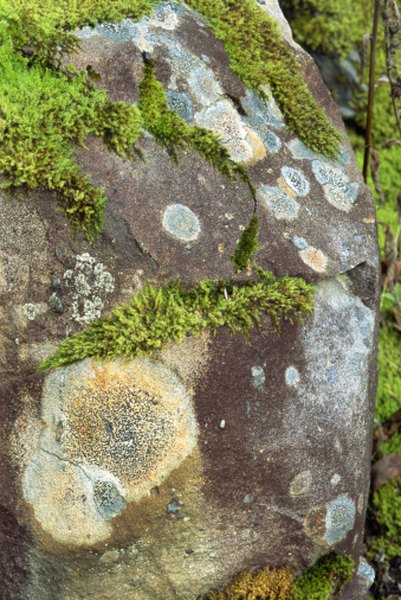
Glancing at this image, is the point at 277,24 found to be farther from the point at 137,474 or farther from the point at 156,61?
the point at 137,474

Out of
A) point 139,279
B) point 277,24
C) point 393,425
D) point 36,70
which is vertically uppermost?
point 277,24

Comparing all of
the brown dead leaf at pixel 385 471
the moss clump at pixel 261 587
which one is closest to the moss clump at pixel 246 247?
the moss clump at pixel 261 587

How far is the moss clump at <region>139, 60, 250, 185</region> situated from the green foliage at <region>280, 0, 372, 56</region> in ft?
9.21

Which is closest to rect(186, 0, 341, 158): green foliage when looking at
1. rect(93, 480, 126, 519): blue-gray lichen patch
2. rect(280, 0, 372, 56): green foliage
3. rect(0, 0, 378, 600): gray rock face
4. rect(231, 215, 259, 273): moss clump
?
rect(0, 0, 378, 600): gray rock face

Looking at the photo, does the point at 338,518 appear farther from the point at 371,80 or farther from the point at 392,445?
the point at 371,80

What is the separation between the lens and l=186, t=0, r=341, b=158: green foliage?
301 cm

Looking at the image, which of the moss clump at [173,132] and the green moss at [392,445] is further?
the green moss at [392,445]

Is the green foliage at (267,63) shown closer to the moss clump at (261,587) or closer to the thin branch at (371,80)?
the thin branch at (371,80)

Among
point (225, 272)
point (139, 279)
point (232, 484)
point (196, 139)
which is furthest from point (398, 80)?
point (232, 484)

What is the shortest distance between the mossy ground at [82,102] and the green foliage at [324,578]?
5.04ft

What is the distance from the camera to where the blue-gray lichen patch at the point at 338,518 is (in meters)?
2.81

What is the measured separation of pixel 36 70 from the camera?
2646 mm

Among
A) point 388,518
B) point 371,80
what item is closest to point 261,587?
point 388,518

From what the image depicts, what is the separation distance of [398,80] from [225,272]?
166 cm
